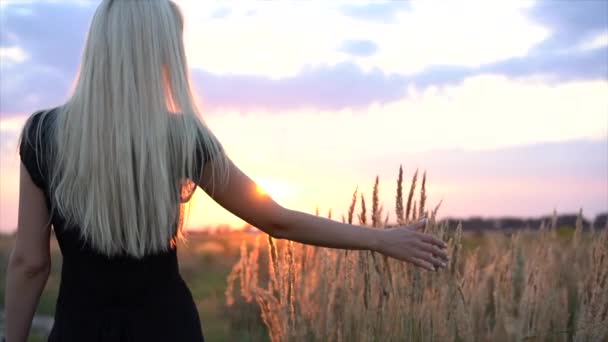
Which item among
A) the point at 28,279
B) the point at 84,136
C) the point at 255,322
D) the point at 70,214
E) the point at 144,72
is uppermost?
the point at 144,72

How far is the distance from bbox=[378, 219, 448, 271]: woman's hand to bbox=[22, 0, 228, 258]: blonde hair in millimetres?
457

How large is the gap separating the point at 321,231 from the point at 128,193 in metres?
0.51

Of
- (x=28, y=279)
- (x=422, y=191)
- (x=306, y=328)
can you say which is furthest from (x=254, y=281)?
(x=28, y=279)

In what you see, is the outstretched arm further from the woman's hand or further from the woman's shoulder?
the woman's shoulder

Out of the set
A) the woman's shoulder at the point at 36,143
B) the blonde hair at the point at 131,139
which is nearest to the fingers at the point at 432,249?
the blonde hair at the point at 131,139

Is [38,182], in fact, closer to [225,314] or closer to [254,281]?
[254,281]

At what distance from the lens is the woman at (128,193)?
6.16 ft

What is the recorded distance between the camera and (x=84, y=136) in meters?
A: 1.88

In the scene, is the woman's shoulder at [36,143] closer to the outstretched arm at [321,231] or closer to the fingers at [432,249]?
the outstretched arm at [321,231]

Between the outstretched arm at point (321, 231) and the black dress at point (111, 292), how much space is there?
22cm

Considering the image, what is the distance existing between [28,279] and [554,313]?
318 centimetres

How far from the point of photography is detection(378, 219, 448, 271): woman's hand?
82.7 inches

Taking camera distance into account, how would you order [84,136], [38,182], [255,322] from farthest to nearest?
[255,322], [38,182], [84,136]

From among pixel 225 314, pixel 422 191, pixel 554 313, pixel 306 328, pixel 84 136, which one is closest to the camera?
pixel 84 136
